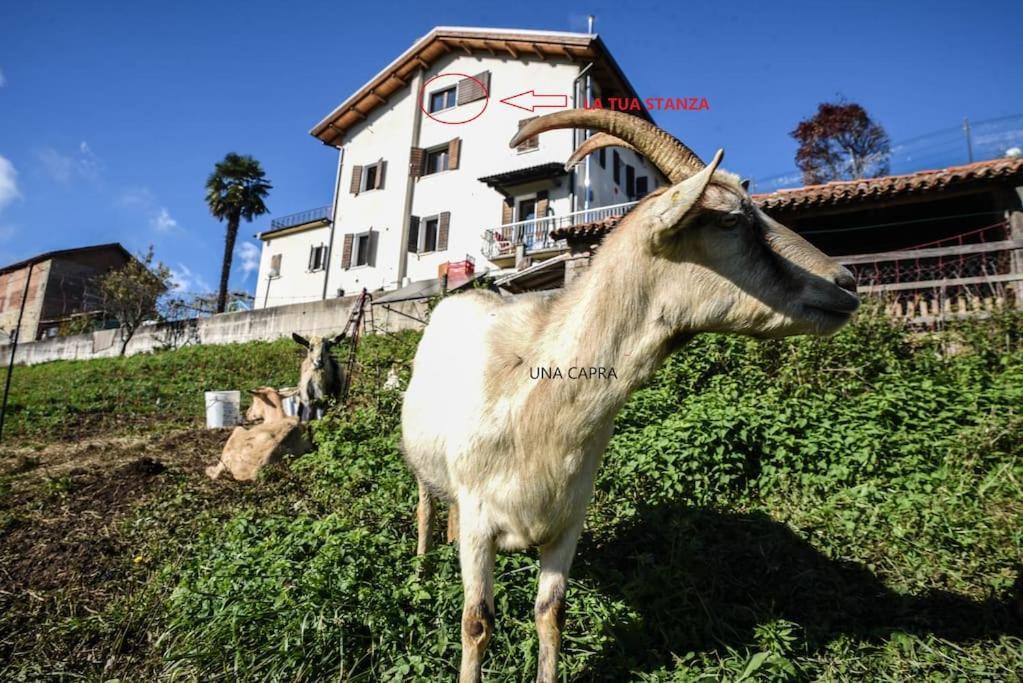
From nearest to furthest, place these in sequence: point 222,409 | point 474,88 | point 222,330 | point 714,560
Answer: point 714,560
point 222,409
point 222,330
point 474,88

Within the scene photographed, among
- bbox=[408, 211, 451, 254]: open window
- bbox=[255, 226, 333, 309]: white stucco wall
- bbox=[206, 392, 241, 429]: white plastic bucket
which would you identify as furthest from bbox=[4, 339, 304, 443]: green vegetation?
bbox=[408, 211, 451, 254]: open window

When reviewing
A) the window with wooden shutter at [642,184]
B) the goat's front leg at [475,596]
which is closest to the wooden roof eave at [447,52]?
the window with wooden shutter at [642,184]

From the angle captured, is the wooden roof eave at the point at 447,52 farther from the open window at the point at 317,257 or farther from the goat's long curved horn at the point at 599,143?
the goat's long curved horn at the point at 599,143

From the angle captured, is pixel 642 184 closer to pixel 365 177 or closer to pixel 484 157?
pixel 484 157

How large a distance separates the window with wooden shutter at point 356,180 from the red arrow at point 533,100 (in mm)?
8037

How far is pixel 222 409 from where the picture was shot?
872 centimetres

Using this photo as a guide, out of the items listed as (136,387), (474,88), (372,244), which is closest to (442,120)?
(474,88)

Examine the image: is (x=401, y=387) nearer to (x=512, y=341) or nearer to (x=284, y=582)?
(x=284, y=582)

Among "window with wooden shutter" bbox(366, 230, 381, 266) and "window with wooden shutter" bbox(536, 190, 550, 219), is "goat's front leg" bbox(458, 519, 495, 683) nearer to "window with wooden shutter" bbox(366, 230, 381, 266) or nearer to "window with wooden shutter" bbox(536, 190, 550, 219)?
"window with wooden shutter" bbox(536, 190, 550, 219)

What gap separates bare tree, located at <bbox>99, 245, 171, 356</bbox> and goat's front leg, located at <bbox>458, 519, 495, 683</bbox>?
27.2 m

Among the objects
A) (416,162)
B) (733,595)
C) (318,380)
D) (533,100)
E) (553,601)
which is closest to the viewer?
(553,601)

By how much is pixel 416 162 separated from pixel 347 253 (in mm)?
5175

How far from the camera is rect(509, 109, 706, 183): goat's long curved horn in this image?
232 cm

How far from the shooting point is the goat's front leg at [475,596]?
2430 millimetres
